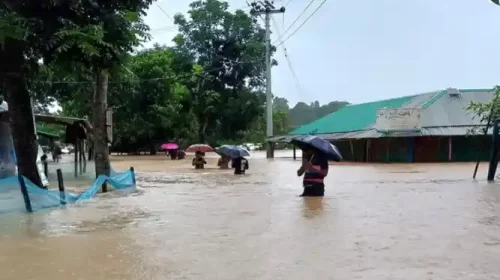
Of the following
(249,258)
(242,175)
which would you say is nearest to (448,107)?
(242,175)

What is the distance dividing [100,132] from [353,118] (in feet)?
91.4

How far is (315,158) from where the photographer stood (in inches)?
563

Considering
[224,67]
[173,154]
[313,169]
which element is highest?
[224,67]

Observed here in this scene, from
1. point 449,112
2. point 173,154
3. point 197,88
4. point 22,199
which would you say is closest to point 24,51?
point 22,199

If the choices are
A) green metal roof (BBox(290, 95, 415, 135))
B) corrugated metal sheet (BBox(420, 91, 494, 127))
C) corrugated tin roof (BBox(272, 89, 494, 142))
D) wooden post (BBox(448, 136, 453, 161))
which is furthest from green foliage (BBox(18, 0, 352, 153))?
wooden post (BBox(448, 136, 453, 161))

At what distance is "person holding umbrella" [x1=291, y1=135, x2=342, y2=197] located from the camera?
14.0 meters

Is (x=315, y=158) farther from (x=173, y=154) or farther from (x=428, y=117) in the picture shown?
(x=173, y=154)

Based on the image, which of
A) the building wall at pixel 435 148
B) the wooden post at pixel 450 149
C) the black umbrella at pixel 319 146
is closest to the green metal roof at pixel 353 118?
the building wall at pixel 435 148

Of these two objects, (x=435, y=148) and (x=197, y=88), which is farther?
(x=197, y=88)

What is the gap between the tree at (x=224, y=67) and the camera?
6097 centimetres

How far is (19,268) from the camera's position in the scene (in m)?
6.92

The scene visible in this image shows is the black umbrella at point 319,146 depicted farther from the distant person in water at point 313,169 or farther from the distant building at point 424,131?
the distant building at point 424,131

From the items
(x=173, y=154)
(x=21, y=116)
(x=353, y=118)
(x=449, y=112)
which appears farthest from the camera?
(x=173, y=154)

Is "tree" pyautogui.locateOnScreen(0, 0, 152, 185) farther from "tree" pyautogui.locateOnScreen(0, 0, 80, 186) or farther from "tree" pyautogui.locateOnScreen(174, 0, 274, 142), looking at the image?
"tree" pyautogui.locateOnScreen(174, 0, 274, 142)
